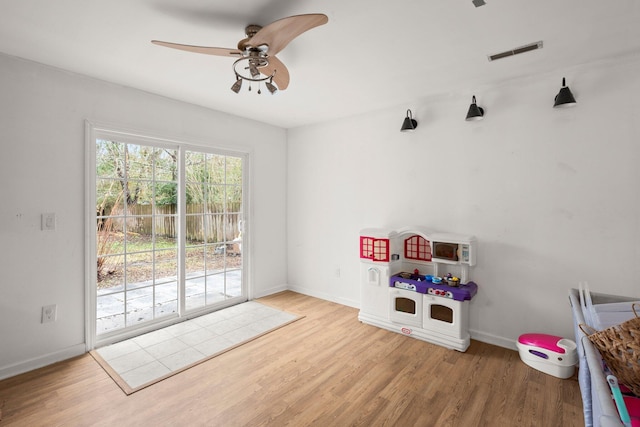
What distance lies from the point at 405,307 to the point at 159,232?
2809mm

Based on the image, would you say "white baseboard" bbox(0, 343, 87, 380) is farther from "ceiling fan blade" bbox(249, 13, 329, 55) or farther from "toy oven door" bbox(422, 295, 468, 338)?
"toy oven door" bbox(422, 295, 468, 338)

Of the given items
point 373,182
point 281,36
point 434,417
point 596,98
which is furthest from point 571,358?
point 281,36

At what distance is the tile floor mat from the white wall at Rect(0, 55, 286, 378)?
0.45m

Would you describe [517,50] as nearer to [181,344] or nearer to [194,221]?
[194,221]

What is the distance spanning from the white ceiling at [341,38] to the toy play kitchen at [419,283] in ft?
5.16

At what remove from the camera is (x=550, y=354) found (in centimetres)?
240

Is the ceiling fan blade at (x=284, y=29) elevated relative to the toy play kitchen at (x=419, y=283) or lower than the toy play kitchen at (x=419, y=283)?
elevated

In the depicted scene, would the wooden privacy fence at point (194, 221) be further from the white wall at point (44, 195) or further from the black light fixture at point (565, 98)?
the black light fixture at point (565, 98)

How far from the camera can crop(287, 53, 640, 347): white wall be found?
241 cm

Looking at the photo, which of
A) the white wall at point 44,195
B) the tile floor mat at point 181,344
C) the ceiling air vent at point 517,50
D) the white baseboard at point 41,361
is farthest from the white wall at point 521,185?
the white baseboard at point 41,361

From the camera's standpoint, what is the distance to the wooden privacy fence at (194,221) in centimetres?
319

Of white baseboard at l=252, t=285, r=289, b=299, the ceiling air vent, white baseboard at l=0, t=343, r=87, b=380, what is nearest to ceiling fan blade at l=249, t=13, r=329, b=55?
the ceiling air vent

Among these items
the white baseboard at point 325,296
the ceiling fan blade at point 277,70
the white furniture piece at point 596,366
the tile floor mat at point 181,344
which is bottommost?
the tile floor mat at point 181,344

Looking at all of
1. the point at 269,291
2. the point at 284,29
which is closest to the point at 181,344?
the point at 269,291
